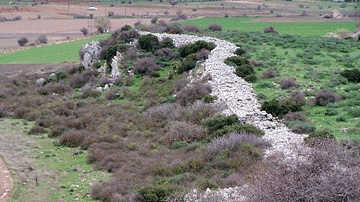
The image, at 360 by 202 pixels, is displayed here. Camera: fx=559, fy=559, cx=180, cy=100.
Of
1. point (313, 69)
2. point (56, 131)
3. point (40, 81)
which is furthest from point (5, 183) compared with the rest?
point (40, 81)

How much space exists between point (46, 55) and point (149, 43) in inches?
829

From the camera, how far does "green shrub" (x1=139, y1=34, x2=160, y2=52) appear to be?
42.9m

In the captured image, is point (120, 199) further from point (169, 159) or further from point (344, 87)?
point (344, 87)

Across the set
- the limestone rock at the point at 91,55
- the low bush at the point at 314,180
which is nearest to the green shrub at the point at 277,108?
the low bush at the point at 314,180

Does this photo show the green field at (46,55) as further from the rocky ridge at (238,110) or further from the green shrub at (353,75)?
the green shrub at (353,75)

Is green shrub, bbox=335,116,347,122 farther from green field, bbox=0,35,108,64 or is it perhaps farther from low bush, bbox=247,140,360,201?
green field, bbox=0,35,108,64

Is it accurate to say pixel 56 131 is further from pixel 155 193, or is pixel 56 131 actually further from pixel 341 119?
pixel 341 119

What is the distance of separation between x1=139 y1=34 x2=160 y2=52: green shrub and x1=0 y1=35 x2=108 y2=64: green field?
1570 centimetres

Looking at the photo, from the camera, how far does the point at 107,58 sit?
43969 mm

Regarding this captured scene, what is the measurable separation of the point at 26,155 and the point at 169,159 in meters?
7.47

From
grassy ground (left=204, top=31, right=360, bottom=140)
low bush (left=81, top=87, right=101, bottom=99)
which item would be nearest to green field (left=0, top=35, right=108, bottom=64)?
grassy ground (left=204, top=31, right=360, bottom=140)

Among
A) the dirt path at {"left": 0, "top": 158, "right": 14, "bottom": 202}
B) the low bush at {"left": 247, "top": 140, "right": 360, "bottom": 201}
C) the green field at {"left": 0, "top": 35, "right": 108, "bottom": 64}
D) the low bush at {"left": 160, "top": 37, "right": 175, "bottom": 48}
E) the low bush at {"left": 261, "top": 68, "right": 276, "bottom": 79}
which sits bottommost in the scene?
the green field at {"left": 0, "top": 35, "right": 108, "bottom": 64}

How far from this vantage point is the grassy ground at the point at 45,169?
2019cm

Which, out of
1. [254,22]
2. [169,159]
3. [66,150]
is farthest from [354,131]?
[254,22]
